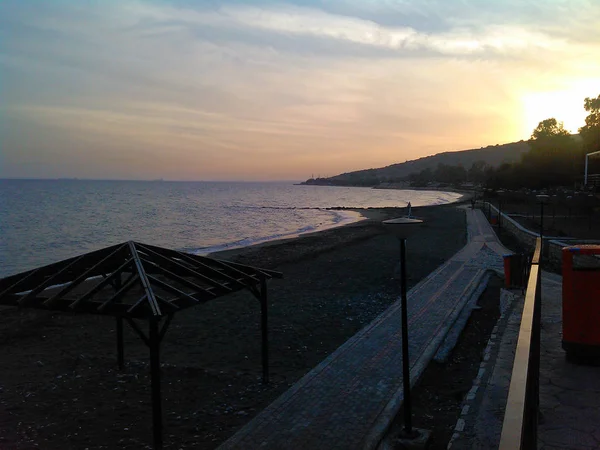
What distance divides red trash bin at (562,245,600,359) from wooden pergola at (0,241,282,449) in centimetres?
472

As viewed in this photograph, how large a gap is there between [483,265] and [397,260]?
5.21 metres

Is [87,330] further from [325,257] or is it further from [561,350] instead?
[325,257]

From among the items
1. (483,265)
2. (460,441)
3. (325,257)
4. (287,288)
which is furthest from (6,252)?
(460,441)

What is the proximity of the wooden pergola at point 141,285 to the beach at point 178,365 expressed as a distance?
2.77 ft

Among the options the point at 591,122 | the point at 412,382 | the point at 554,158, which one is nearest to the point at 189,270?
the point at 412,382

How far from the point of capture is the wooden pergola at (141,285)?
6.20 meters

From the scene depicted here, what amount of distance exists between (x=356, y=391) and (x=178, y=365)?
160 inches

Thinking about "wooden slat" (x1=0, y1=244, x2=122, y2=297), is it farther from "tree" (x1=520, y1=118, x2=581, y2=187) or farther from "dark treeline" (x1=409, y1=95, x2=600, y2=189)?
"tree" (x1=520, y1=118, x2=581, y2=187)

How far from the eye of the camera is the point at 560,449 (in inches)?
178

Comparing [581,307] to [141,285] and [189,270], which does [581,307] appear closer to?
[189,270]

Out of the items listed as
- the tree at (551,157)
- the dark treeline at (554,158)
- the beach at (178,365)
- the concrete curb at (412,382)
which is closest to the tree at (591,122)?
the dark treeline at (554,158)

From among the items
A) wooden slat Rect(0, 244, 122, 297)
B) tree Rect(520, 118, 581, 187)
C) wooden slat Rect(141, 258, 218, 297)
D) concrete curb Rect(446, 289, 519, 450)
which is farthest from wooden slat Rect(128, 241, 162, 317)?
tree Rect(520, 118, 581, 187)

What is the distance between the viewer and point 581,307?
6.20 m

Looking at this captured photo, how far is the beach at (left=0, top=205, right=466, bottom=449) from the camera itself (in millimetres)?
7430
